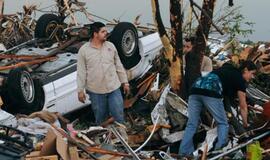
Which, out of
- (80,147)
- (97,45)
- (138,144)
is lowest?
(138,144)

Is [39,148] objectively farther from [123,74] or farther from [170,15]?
[170,15]

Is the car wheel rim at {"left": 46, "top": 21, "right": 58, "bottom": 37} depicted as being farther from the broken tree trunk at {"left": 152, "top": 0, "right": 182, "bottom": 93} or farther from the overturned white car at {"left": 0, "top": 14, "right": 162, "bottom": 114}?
the broken tree trunk at {"left": 152, "top": 0, "right": 182, "bottom": 93}

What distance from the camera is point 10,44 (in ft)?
40.8

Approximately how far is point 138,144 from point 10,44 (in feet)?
16.4

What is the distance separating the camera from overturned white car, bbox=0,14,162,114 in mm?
8625

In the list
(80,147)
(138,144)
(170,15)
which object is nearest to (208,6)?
(170,15)

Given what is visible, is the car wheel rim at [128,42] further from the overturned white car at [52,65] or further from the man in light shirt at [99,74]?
the man in light shirt at [99,74]

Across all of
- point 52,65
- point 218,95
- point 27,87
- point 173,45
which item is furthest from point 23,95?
point 218,95

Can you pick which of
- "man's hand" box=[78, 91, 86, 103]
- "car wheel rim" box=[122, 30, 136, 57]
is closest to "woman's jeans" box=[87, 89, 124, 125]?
"man's hand" box=[78, 91, 86, 103]

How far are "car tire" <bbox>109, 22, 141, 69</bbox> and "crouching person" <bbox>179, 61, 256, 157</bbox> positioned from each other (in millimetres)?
2111

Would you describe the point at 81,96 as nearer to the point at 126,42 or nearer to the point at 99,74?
the point at 99,74

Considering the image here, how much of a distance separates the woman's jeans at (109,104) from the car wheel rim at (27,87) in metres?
0.83

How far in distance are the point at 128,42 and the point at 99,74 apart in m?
1.90

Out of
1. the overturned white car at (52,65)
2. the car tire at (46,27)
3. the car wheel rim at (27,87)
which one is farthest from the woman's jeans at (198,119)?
the car tire at (46,27)
